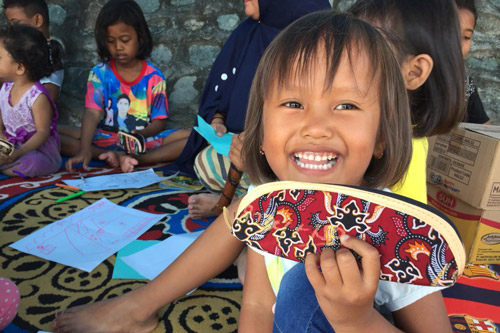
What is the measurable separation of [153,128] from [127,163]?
0.38 m

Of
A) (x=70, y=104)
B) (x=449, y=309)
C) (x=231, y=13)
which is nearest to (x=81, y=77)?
(x=70, y=104)

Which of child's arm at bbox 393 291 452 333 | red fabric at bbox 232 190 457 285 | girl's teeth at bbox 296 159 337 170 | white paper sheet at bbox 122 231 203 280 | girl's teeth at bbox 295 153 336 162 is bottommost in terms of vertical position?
white paper sheet at bbox 122 231 203 280

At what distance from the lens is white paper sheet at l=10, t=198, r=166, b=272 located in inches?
44.3

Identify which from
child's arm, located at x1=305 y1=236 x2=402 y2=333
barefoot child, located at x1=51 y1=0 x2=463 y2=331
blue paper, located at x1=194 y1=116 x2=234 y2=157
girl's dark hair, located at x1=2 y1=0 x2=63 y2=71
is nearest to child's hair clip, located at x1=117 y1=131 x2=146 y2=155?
girl's dark hair, located at x1=2 y1=0 x2=63 y2=71

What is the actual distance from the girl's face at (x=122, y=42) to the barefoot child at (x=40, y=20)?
390 millimetres

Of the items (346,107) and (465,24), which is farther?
(465,24)

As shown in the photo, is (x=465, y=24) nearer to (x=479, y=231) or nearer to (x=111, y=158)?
(x=479, y=231)

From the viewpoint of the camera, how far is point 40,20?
237cm

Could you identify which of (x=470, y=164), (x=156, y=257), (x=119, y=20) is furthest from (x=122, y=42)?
(x=470, y=164)

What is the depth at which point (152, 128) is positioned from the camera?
7.51 feet

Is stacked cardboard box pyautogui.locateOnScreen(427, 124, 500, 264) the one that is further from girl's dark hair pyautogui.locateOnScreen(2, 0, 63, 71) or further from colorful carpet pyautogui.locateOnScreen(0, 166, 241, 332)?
girl's dark hair pyautogui.locateOnScreen(2, 0, 63, 71)

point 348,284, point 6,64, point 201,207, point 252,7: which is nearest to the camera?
point 348,284

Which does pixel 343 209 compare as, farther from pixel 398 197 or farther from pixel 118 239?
pixel 118 239

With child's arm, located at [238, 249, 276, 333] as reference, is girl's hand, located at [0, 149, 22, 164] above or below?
below
